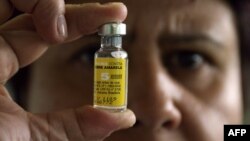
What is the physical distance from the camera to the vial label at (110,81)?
0.87 m

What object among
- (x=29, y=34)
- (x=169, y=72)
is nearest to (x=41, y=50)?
(x=29, y=34)

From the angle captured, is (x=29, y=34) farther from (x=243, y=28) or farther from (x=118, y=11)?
(x=243, y=28)

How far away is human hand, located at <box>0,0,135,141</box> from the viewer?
2.87 feet

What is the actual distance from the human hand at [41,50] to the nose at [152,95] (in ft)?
1.46

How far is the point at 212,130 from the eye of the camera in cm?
152

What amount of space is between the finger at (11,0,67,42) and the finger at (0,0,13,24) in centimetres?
5

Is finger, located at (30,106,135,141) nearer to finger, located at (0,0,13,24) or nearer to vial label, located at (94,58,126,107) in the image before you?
vial label, located at (94,58,126,107)

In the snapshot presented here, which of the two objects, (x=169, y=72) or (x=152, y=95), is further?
(x=169, y=72)

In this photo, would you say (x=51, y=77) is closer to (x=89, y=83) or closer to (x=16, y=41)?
(x=89, y=83)

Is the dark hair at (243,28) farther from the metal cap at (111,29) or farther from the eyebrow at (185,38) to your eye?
the metal cap at (111,29)

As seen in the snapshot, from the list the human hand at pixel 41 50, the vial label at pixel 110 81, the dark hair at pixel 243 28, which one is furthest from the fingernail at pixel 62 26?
the dark hair at pixel 243 28

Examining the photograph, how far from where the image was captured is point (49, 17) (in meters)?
0.90

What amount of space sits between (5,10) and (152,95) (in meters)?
0.61

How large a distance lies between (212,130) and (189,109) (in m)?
0.15
